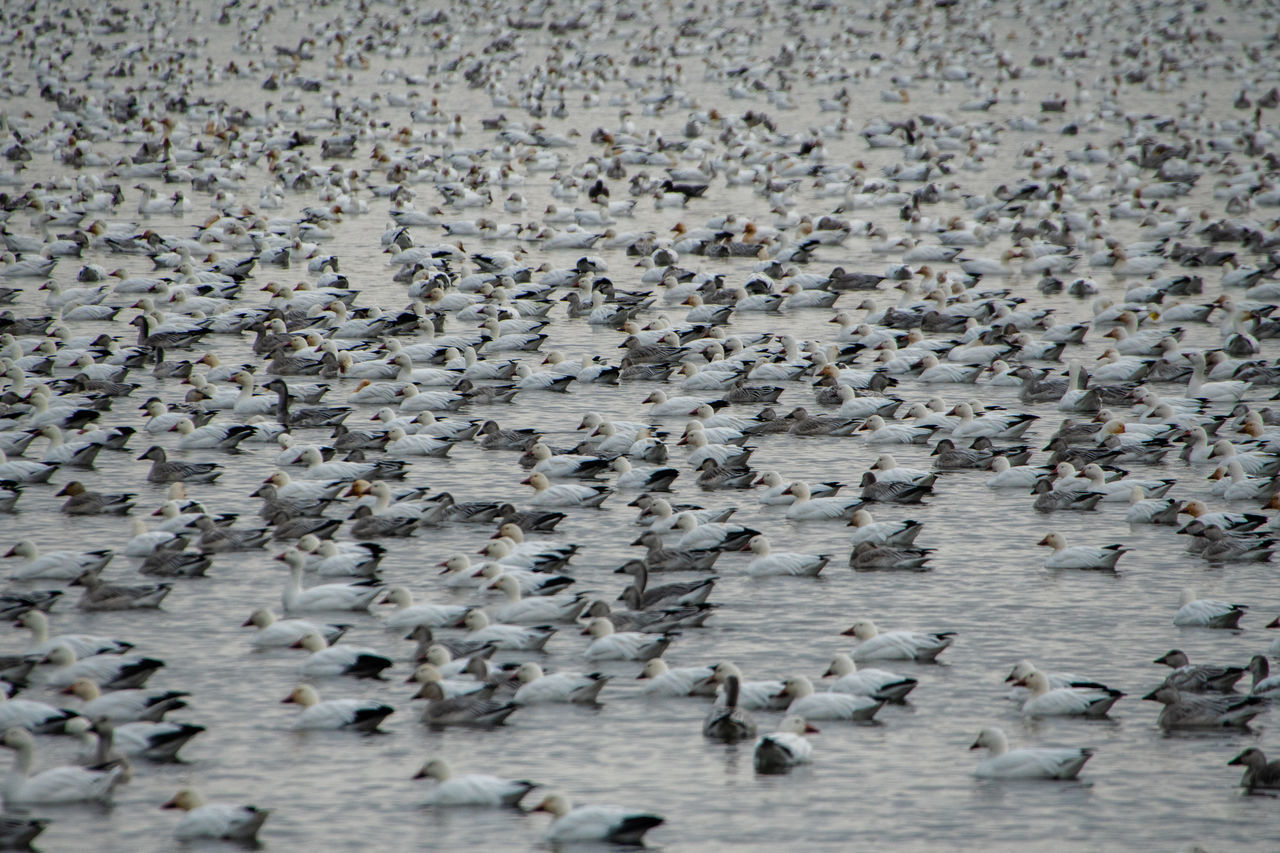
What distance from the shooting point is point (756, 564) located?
16297 millimetres

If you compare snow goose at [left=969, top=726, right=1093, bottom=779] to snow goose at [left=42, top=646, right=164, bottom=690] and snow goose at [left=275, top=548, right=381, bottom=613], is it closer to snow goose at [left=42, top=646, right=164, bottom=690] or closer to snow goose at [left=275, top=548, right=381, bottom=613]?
snow goose at [left=275, top=548, right=381, bottom=613]

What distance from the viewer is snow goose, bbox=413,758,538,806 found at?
11117 mm

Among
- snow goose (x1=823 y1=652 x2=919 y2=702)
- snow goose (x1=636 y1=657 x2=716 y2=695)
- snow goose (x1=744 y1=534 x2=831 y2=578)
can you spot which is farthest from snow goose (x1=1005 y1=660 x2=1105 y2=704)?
snow goose (x1=744 y1=534 x2=831 y2=578)

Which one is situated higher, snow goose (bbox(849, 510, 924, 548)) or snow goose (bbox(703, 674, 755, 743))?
snow goose (bbox(849, 510, 924, 548))

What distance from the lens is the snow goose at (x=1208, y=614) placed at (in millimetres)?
14734

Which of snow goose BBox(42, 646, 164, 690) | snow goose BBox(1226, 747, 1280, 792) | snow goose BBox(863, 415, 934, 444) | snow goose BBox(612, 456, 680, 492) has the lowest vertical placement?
snow goose BBox(1226, 747, 1280, 792)

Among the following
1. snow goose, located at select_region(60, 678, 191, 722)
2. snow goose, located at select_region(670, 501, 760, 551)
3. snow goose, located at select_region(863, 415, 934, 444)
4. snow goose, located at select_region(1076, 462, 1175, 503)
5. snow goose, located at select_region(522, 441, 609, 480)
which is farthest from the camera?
snow goose, located at select_region(863, 415, 934, 444)

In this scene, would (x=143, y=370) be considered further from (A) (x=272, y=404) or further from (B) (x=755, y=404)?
(B) (x=755, y=404)

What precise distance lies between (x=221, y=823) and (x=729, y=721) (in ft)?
12.6

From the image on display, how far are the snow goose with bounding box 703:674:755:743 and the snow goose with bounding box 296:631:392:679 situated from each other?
2.85m

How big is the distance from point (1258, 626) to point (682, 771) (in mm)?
6381

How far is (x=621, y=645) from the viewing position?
13.8 meters

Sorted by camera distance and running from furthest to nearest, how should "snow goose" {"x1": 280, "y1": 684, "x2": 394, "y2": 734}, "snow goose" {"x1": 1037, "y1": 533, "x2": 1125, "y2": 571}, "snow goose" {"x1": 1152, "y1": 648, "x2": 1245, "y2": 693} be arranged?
1. "snow goose" {"x1": 1037, "y1": 533, "x2": 1125, "y2": 571}
2. "snow goose" {"x1": 1152, "y1": 648, "x2": 1245, "y2": 693}
3. "snow goose" {"x1": 280, "y1": 684, "x2": 394, "y2": 734}

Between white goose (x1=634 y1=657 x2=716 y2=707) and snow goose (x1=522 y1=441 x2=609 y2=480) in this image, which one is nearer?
white goose (x1=634 y1=657 x2=716 y2=707)
